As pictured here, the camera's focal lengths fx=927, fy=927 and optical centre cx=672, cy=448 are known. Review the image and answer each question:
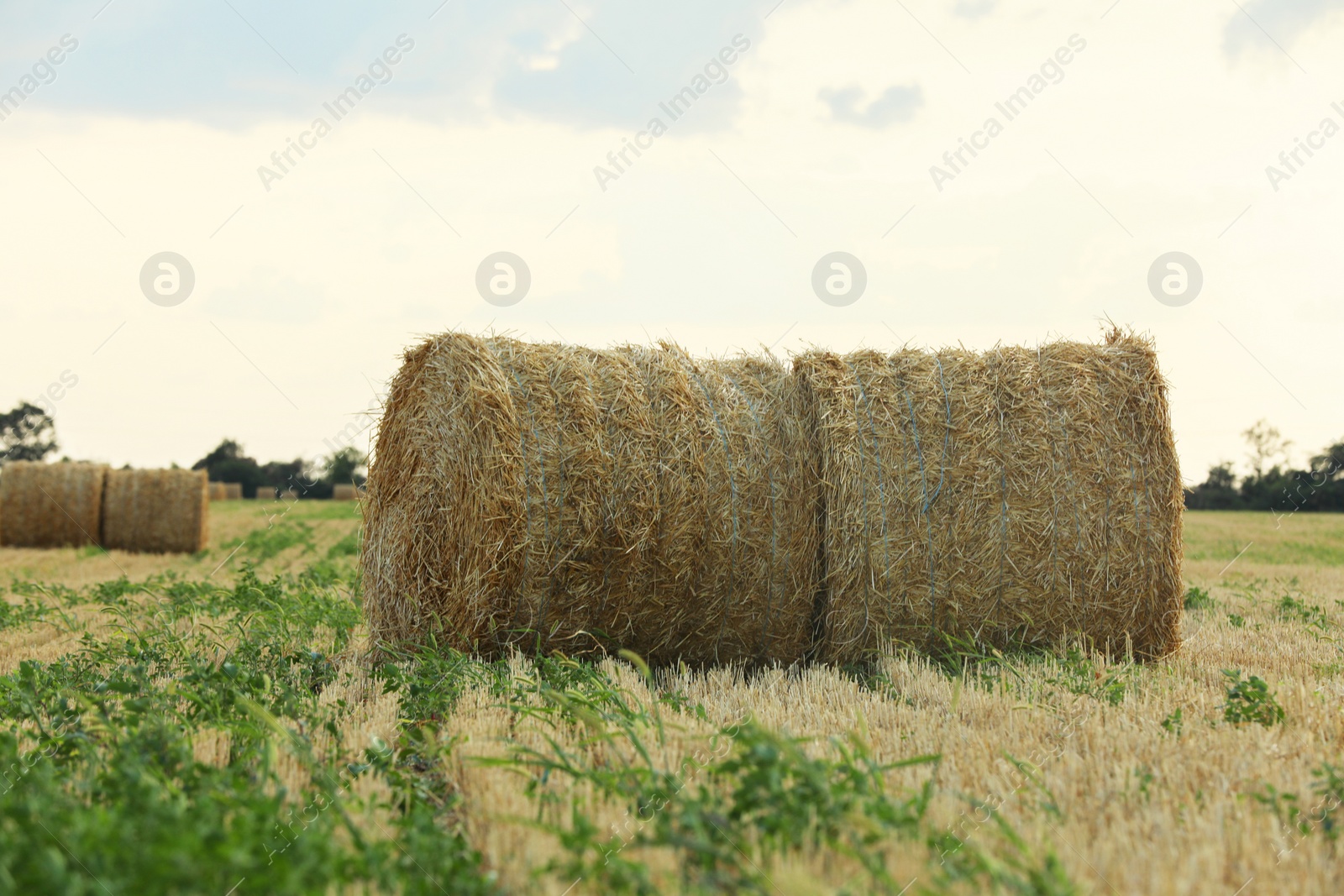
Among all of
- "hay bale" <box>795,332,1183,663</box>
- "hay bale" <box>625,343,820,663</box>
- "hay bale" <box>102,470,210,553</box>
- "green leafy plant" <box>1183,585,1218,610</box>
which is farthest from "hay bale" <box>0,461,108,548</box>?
"green leafy plant" <box>1183,585,1218,610</box>

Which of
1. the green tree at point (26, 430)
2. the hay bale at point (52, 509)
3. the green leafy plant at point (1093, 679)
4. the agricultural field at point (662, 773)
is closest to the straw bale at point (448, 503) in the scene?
the agricultural field at point (662, 773)

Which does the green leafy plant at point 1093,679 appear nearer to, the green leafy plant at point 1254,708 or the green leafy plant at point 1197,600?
the green leafy plant at point 1254,708

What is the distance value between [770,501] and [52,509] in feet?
53.8

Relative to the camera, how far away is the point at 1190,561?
1482 centimetres

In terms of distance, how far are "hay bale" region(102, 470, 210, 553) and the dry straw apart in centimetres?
1229

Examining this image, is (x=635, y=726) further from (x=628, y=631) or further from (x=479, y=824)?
(x=628, y=631)

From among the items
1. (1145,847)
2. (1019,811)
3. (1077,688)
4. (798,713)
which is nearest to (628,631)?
(798,713)

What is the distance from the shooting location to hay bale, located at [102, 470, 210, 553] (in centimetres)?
1700

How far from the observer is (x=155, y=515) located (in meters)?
17.0

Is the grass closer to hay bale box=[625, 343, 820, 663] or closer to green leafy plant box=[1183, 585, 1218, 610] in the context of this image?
green leafy plant box=[1183, 585, 1218, 610]

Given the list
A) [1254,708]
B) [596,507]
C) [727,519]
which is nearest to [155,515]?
[596,507]

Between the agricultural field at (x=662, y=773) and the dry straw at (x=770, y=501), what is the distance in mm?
316

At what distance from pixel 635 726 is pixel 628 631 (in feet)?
7.10

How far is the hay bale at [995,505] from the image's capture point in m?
6.17
